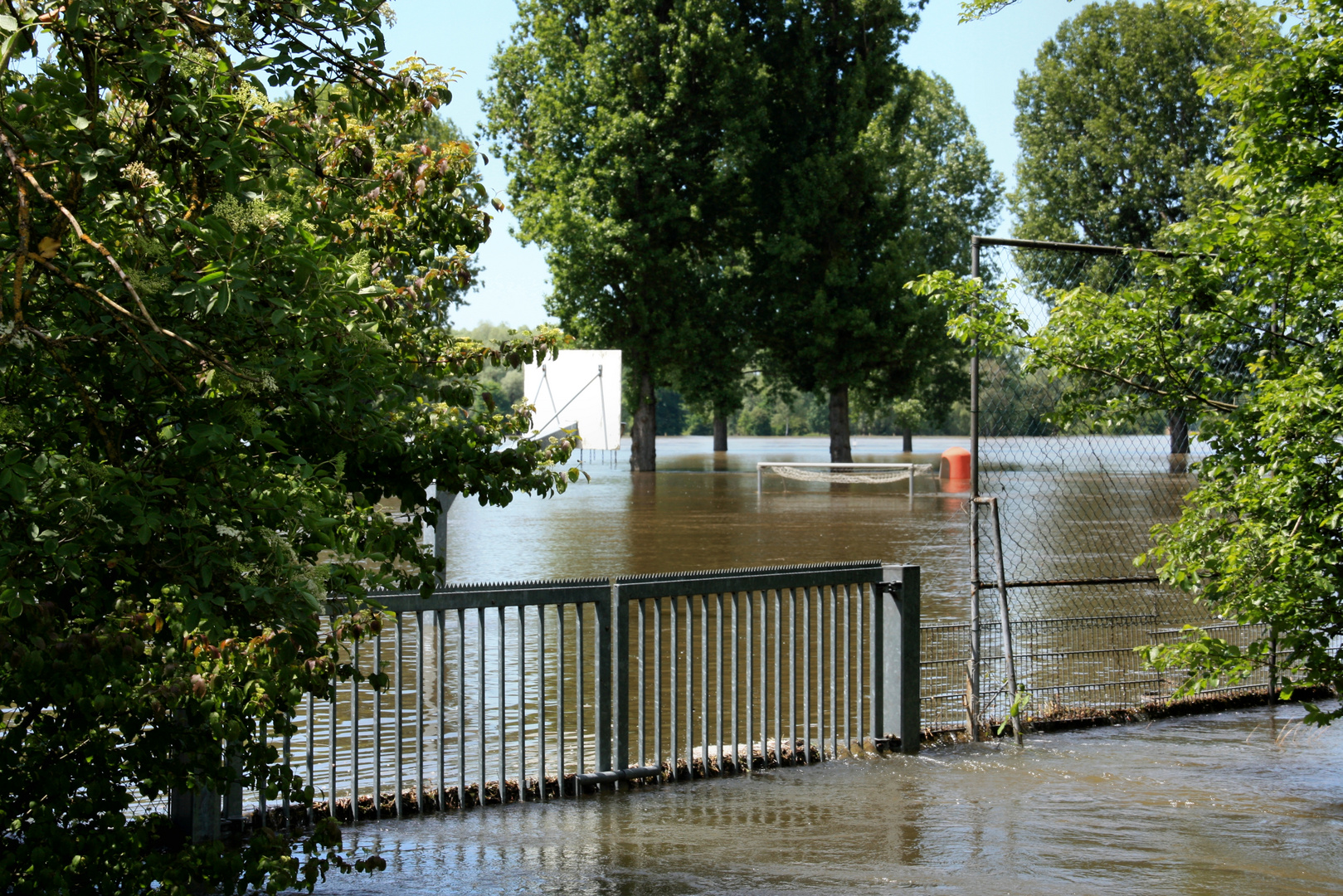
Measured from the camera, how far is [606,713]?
6.34 metres

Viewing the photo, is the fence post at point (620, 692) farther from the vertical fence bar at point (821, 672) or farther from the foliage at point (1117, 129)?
the foliage at point (1117, 129)

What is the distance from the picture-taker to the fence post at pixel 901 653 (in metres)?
7.18

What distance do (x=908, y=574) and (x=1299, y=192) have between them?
2.81 metres

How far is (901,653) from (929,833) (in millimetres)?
1582

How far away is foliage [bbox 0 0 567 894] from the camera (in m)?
2.82

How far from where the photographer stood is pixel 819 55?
154 feet

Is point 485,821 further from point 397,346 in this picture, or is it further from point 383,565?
point 383,565

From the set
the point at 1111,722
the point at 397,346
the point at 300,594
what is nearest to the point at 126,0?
the point at 300,594

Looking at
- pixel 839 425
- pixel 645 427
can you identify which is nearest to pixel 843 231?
pixel 839 425

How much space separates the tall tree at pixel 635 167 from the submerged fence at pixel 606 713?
3612cm

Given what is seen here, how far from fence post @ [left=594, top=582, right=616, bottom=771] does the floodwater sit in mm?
218

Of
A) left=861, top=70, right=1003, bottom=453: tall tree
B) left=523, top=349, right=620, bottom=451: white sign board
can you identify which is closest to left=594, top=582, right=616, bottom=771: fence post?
left=523, top=349, right=620, bottom=451: white sign board

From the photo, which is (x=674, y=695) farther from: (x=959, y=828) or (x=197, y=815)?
(x=197, y=815)

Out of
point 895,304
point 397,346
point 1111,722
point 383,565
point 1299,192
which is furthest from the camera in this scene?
point 895,304
